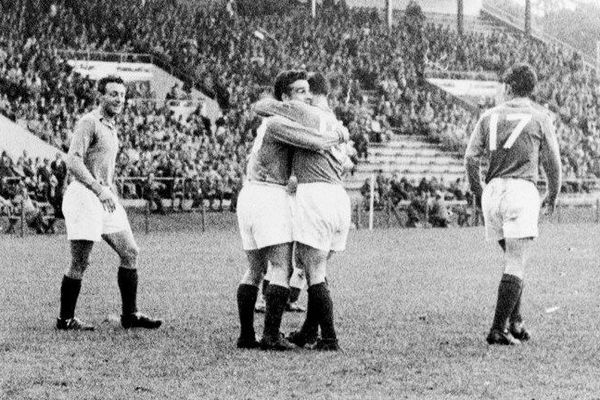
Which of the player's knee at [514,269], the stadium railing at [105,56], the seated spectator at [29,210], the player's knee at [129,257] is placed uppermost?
the stadium railing at [105,56]

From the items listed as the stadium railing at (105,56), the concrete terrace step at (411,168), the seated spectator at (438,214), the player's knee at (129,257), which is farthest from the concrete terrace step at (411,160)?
the player's knee at (129,257)

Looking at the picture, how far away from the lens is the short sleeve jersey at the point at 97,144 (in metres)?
9.15

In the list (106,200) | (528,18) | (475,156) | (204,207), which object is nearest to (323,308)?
(475,156)

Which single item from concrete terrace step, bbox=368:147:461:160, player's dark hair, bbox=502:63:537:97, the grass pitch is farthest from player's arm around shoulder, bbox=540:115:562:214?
concrete terrace step, bbox=368:147:461:160

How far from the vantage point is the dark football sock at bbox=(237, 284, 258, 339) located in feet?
26.5

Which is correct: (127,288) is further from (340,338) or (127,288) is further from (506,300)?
(506,300)

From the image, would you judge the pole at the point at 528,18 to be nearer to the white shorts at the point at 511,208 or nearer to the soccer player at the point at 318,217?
the white shorts at the point at 511,208

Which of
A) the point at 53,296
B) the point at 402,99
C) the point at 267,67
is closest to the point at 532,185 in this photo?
the point at 53,296

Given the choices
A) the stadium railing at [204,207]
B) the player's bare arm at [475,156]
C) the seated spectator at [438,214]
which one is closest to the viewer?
the player's bare arm at [475,156]

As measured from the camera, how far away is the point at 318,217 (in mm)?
7914

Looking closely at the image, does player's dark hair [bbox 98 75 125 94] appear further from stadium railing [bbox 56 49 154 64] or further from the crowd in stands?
stadium railing [bbox 56 49 154 64]

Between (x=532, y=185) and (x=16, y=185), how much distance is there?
21.0 m

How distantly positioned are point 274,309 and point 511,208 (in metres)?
1.96

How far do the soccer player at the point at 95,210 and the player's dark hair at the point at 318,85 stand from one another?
182 cm
